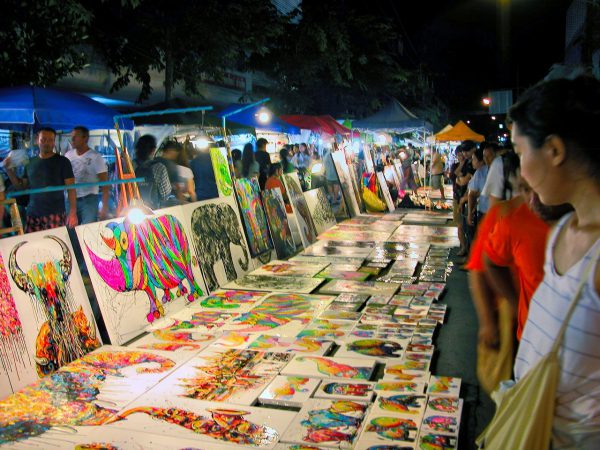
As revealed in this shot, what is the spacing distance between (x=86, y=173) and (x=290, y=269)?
283cm

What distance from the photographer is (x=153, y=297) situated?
5.75 metres

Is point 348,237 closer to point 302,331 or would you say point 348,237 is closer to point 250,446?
point 302,331

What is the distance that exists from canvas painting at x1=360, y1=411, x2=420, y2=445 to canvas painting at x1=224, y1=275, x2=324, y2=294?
Answer: 3.28 meters

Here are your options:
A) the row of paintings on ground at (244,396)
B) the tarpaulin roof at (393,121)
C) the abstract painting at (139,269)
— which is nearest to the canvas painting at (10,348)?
the row of paintings on ground at (244,396)

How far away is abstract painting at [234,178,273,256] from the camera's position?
813 centimetres

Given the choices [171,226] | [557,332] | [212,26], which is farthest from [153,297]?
[212,26]

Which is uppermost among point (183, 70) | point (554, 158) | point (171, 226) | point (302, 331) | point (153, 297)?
point (183, 70)

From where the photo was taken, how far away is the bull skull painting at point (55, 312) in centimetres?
444

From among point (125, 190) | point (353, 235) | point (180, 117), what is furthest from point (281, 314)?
point (353, 235)

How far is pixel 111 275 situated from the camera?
530cm

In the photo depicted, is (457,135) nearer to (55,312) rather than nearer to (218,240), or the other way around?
(218,240)

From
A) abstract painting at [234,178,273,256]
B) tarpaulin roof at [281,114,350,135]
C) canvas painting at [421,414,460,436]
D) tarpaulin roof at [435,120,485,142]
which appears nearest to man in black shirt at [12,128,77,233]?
abstract painting at [234,178,273,256]

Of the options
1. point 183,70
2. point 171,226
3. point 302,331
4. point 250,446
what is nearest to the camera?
point 250,446

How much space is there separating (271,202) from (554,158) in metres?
7.58
